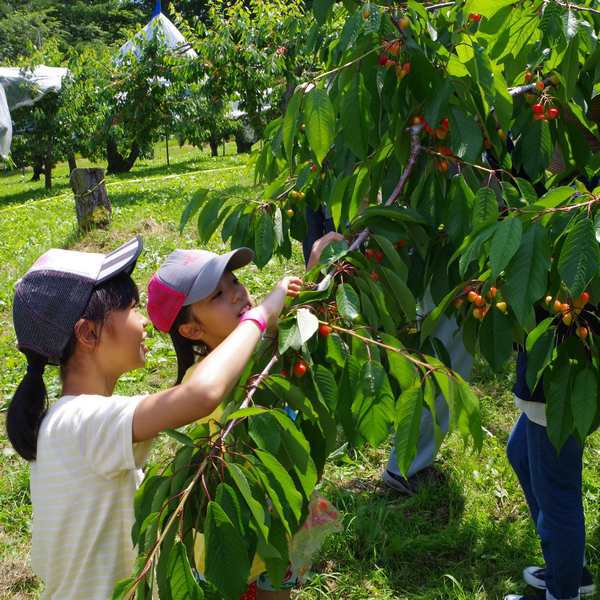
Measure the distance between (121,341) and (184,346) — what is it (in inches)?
15.8

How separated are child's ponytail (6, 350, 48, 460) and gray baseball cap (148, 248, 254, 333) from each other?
37 cm

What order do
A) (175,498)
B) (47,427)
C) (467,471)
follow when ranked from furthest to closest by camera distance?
(467,471), (47,427), (175,498)

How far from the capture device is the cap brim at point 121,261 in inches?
71.2

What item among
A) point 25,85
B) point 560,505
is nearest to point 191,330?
point 560,505

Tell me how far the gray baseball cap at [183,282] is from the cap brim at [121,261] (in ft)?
0.49

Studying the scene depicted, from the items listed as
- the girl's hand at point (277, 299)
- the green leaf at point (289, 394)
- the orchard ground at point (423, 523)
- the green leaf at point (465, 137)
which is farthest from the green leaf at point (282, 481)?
the orchard ground at point (423, 523)

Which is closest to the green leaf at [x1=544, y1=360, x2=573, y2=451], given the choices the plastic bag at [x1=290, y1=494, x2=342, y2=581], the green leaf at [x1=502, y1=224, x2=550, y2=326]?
the green leaf at [x1=502, y1=224, x2=550, y2=326]

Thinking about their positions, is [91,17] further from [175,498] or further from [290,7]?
[175,498]

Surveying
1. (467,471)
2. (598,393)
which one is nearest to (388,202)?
(598,393)

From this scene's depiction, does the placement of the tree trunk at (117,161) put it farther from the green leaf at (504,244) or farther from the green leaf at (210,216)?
the green leaf at (504,244)

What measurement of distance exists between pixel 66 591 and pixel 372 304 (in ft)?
3.13

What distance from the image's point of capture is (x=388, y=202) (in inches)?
71.5

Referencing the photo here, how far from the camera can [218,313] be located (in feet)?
6.78

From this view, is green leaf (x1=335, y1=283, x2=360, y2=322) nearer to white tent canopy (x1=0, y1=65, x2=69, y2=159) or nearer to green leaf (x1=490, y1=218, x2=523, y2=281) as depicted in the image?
green leaf (x1=490, y1=218, x2=523, y2=281)
